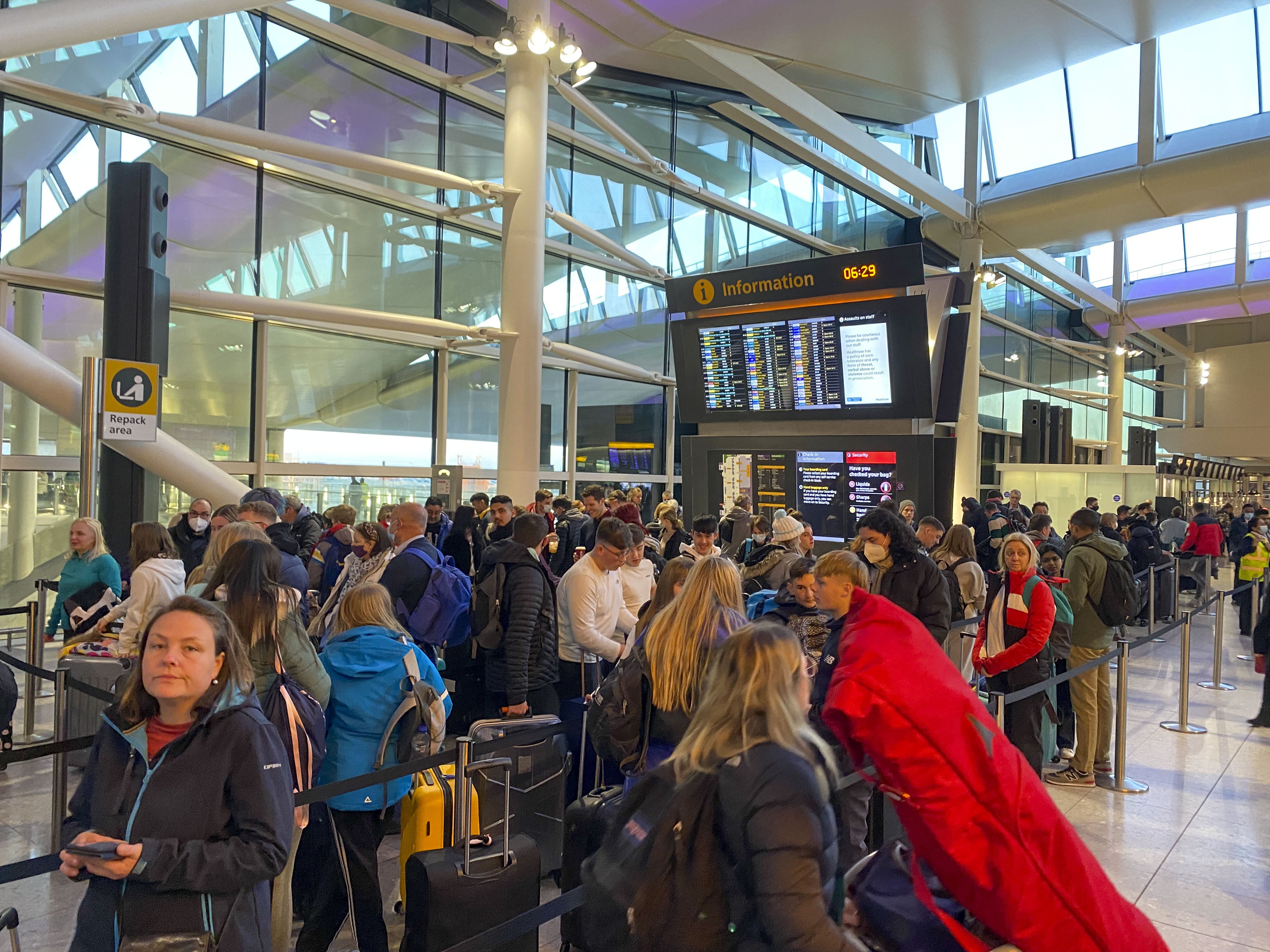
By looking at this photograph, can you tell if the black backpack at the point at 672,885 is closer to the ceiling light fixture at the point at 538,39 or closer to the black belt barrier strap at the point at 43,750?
the black belt barrier strap at the point at 43,750

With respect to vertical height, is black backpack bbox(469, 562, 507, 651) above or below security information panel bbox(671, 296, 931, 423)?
below

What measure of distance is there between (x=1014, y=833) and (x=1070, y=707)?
5.73 m

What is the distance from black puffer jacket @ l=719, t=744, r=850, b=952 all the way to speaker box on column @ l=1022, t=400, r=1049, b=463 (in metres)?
20.3

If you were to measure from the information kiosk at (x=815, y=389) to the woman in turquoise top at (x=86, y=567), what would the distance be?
7.89 meters

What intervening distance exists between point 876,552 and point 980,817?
141 inches

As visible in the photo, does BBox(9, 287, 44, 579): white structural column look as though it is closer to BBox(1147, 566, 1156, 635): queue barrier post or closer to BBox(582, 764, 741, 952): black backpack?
BBox(582, 764, 741, 952): black backpack

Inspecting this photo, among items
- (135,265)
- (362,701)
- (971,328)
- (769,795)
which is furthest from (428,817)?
(971,328)

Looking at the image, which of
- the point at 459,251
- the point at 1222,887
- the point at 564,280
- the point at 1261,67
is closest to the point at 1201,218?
the point at 1261,67

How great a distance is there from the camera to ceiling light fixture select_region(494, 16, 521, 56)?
39.3 feet

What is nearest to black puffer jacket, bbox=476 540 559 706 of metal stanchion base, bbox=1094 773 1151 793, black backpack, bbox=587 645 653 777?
black backpack, bbox=587 645 653 777

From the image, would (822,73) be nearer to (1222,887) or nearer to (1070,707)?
(1070,707)

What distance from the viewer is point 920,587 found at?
555cm

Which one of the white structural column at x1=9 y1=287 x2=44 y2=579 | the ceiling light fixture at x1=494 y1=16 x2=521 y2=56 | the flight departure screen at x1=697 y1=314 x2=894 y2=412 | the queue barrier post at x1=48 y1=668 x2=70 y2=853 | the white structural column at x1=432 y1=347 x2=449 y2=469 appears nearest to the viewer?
the queue barrier post at x1=48 y1=668 x2=70 y2=853

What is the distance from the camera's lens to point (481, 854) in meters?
3.38
